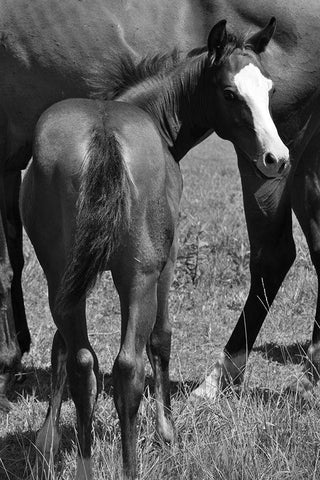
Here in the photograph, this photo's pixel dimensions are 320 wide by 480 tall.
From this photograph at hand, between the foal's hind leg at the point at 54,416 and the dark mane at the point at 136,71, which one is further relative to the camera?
the dark mane at the point at 136,71

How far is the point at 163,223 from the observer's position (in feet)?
12.2

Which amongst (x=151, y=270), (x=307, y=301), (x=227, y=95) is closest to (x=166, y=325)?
(x=151, y=270)

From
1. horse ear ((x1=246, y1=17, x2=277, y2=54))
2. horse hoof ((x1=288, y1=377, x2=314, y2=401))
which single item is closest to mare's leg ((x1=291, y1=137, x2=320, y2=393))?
horse hoof ((x1=288, y1=377, x2=314, y2=401))

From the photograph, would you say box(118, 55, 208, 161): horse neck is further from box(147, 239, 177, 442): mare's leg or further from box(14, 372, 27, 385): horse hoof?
box(14, 372, 27, 385): horse hoof

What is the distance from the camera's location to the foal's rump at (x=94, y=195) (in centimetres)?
349

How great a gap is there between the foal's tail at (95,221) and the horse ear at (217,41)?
92 cm

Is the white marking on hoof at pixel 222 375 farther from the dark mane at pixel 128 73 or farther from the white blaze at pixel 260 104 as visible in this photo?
the dark mane at pixel 128 73

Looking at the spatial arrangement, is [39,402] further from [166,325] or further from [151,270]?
[151,270]

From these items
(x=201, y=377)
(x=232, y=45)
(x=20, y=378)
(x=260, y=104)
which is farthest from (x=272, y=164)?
(x=20, y=378)

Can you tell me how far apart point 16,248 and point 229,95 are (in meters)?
1.92

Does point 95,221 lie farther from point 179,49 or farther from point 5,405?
point 179,49

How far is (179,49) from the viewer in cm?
503

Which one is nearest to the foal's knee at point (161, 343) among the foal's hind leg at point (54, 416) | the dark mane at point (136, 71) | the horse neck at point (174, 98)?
the foal's hind leg at point (54, 416)

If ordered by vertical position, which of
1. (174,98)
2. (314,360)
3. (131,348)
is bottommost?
(314,360)
